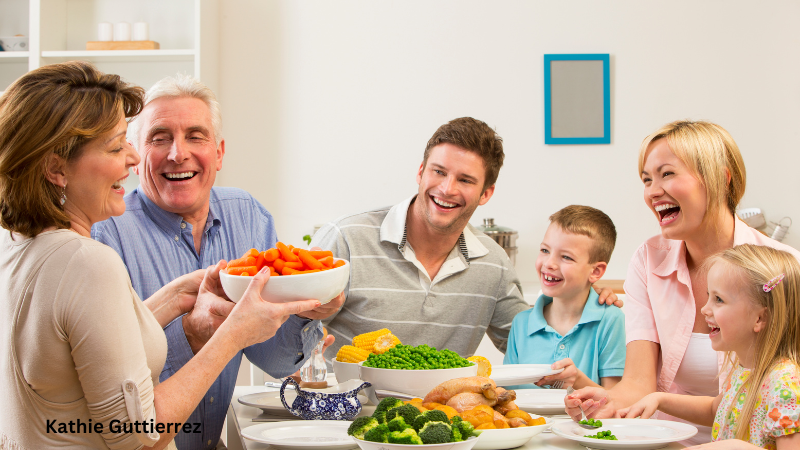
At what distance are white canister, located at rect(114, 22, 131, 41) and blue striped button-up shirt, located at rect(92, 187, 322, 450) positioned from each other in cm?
181

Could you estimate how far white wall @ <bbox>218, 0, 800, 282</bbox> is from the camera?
345 cm

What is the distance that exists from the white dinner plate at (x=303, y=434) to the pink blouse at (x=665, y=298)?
3.02 feet

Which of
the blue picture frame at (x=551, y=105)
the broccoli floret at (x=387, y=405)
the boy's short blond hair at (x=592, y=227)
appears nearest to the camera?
the broccoli floret at (x=387, y=405)

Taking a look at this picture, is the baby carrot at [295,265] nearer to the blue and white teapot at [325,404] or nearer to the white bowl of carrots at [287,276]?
the white bowl of carrots at [287,276]

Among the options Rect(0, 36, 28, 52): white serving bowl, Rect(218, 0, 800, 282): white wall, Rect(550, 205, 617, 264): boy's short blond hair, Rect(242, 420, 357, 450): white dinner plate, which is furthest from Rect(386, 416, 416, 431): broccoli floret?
Rect(0, 36, 28, 52): white serving bowl

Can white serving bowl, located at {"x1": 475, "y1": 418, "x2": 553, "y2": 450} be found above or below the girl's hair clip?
below

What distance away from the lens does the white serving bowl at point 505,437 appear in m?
1.09

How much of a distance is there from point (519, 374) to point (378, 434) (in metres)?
0.53

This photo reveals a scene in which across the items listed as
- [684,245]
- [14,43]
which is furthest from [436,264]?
[14,43]

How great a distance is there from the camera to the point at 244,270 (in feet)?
3.94

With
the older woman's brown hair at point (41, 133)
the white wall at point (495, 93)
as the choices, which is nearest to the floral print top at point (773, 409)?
the older woman's brown hair at point (41, 133)

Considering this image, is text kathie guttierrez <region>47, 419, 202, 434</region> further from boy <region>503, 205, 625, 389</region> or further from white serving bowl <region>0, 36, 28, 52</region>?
white serving bowl <region>0, 36, 28, 52</region>

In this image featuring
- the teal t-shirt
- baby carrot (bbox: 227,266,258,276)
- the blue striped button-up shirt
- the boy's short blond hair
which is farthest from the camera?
the boy's short blond hair

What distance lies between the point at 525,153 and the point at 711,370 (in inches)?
79.2
